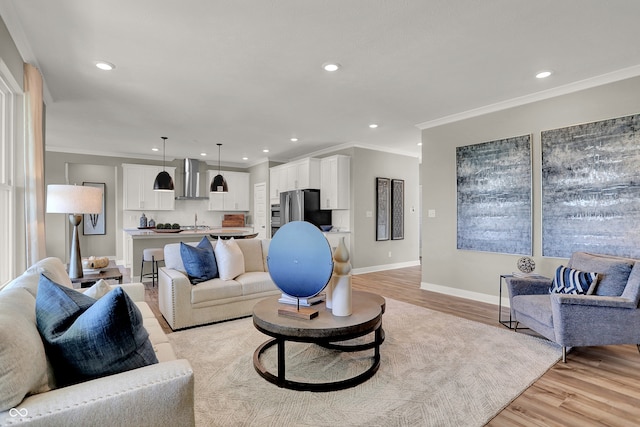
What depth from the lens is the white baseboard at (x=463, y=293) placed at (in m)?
4.19

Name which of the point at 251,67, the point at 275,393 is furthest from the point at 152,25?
the point at 275,393

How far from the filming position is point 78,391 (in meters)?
1.01

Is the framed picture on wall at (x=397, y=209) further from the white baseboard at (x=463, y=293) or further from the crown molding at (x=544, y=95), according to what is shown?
the crown molding at (x=544, y=95)

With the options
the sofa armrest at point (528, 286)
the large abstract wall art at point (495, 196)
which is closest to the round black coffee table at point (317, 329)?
the sofa armrest at point (528, 286)

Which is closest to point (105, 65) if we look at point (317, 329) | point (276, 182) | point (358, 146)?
point (317, 329)

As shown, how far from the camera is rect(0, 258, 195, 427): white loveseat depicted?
91 centimetres

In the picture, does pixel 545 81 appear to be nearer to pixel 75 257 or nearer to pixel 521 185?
pixel 521 185

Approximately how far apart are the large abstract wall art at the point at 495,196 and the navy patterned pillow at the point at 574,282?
94 centimetres

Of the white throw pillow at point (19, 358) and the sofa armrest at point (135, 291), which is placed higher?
the white throw pillow at point (19, 358)

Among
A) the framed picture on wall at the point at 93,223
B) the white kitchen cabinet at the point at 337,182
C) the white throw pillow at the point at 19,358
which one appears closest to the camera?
the white throw pillow at the point at 19,358

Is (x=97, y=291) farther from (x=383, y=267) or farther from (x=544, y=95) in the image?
(x=383, y=267)

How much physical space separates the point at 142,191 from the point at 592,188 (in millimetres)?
8281

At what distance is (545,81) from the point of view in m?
3.43

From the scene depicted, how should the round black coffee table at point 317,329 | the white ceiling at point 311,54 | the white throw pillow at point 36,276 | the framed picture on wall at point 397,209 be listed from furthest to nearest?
the framed picture on wall at point 397,209 < the white ceiling at point 311,54 < the round black coffee table at point 317,329 < the white throw pillow at point 36,276
